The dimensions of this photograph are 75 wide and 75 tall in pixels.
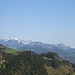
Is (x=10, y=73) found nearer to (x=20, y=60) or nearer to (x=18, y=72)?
(x=18, y=72)

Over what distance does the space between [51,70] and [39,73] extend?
69825 mm

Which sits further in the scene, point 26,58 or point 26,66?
point 26,58

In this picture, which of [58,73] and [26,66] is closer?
[26,66]

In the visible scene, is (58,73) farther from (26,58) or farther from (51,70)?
(26,58)

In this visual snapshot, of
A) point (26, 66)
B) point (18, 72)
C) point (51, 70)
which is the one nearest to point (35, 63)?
point (26, 66)

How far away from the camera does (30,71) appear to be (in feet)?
380

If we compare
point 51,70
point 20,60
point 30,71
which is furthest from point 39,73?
point 51,70

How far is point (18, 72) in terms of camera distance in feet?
371

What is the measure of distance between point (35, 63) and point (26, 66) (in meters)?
5.93

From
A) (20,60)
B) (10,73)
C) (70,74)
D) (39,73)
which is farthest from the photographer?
(70,74)

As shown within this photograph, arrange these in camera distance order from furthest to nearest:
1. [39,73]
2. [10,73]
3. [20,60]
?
[20,60]
[39,73]
[10,73]

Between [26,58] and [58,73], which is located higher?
[26,58]

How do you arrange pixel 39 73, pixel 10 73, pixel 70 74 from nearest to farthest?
pixel 10 73
pixel 39 73
pixel 70 74

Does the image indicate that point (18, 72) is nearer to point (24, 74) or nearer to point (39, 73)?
point (24, 74)
